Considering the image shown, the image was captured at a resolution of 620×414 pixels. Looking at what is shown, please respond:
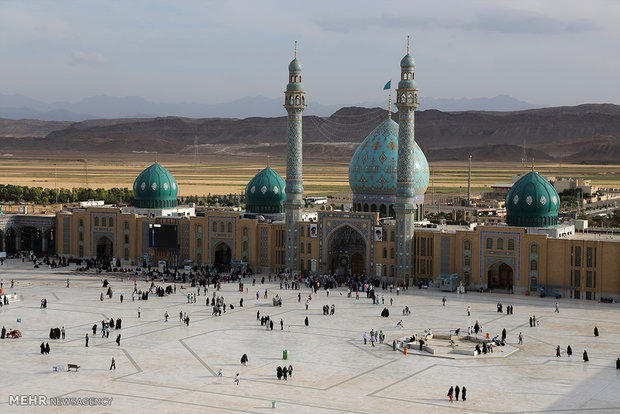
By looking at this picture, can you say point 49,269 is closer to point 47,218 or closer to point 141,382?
point 47,218

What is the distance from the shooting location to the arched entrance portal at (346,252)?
6481 cm

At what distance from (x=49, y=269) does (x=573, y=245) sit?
115ft

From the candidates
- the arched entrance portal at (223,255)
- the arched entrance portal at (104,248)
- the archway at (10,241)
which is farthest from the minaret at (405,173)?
the archway at (10,241)

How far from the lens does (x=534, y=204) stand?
58812 millimetres

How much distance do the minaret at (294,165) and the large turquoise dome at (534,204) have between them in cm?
1451

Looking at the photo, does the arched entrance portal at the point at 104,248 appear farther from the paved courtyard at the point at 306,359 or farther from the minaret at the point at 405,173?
the minaret at the point at 405,173

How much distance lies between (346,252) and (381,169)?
6420mm

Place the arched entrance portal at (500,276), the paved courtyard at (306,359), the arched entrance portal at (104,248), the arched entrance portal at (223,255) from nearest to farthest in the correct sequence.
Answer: the paved courtyard at (306,359) → the arched entrance portal at (500,276) → the arched entrance portal at (223,255) → the arched entrance portal at (104,248)

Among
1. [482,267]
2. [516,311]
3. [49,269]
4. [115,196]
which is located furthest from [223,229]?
[115,196]

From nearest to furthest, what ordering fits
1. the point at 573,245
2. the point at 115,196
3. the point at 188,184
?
1. the point at 573,245
2. the point at 115,196
3. the point at 188,184

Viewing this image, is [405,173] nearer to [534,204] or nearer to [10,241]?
[534,204]

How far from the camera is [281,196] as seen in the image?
69.6m

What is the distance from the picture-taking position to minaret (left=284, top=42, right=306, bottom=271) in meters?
65.4

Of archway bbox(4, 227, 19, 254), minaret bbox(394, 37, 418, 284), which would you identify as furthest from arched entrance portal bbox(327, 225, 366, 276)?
archway bbox(4, 227, 19, 254)
